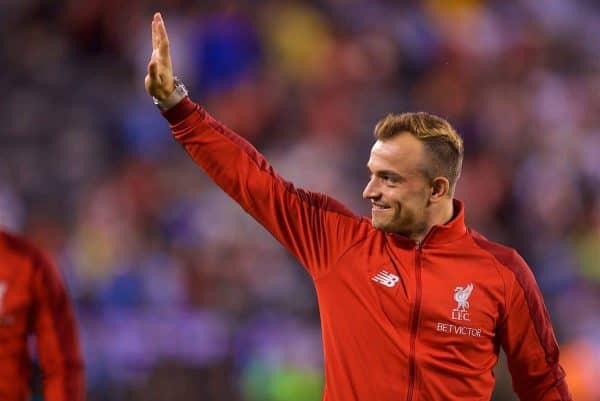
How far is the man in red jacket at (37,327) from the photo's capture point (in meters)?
4.89

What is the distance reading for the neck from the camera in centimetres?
413

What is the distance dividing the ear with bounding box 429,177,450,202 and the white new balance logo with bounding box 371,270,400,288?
0.30m

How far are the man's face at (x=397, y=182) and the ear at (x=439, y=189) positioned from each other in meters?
0.06

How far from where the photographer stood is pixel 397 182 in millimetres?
4004

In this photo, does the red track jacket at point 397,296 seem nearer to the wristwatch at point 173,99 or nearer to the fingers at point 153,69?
the wristwatch at point 173,99

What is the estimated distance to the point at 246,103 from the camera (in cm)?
1034

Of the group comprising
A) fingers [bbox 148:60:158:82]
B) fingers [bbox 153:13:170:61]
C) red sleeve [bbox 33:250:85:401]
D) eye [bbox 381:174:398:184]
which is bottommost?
red sleeve [bbox 33:250:85:401]

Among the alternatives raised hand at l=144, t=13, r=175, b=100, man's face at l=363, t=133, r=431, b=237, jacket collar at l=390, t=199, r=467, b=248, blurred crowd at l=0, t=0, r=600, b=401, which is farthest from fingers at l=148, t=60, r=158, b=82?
blurred crowd at l=0, t=0, r=600, b=401

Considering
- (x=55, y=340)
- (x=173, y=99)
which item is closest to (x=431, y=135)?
(x=173, y=99)

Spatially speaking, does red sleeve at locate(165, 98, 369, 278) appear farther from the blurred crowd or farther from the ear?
the blurred crowd

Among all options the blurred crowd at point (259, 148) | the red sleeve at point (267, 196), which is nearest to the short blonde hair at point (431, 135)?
the red sleeve at point (267, 196)

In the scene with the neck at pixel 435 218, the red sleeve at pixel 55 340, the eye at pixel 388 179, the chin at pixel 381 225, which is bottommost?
the red sleeve at pixel 55 340

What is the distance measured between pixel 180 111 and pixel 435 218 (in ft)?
3.18

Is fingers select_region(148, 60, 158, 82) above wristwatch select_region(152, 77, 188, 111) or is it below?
above
